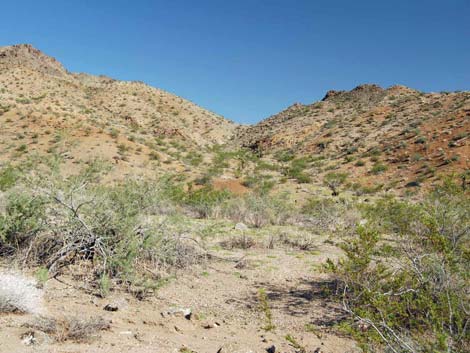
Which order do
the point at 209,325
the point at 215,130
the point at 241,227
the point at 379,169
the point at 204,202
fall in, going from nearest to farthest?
the point at 209,325 → the point at 241,227 → the point at 204,202 → the point at 379,169 → the point at 215,130

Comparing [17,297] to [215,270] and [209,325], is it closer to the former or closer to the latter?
[209,325]

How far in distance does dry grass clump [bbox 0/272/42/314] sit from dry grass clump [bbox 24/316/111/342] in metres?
0.31

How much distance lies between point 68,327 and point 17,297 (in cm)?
84

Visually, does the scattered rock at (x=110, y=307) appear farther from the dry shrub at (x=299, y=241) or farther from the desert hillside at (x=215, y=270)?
the dry shrub at (x=299, y=241)

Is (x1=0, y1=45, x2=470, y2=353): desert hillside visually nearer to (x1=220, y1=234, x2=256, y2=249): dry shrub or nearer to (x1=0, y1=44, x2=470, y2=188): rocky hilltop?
(x1=220, y1=234, x2=256, y2=249): dry shrub

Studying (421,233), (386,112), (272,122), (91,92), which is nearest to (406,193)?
(421,233)

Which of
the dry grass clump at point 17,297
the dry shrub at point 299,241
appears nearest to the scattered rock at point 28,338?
the dry grass clump at point 17,297

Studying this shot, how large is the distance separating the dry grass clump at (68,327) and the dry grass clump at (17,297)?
1.01ft

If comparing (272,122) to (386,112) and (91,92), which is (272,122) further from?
(91,92)

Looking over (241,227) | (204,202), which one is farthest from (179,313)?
(204,202)

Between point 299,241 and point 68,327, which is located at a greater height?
point 299,241

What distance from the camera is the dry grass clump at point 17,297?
432 cm

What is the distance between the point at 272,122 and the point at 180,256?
54821mm

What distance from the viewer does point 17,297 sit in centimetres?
438
